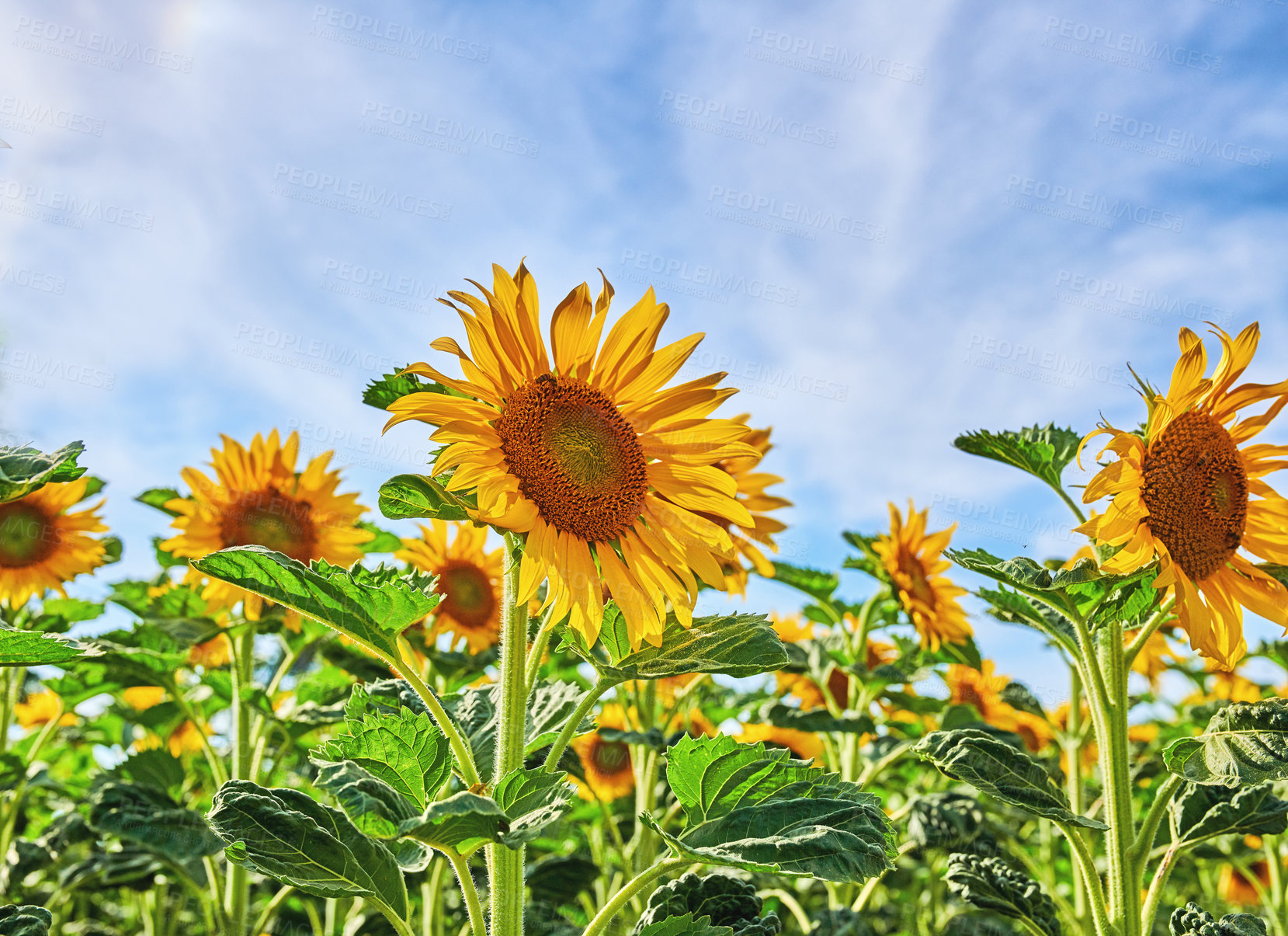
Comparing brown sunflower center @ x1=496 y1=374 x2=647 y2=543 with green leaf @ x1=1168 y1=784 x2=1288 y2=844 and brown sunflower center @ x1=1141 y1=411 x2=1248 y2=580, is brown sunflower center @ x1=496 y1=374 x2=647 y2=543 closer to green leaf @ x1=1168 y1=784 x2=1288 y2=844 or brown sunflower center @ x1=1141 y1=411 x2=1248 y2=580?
brown sunflower center @ x1=1141 y1=411 x2=1248 y2=580

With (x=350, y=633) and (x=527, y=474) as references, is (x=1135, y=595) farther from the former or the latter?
(x=350, y=633)

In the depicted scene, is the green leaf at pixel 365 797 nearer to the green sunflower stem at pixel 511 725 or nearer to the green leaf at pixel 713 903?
the green sunflower stem at pixel 511 725

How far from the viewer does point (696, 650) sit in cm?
174

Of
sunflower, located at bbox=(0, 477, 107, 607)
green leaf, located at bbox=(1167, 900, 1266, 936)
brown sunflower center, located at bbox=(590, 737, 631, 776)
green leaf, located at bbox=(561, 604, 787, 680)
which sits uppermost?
sunflower, located at bbox=(0, 477, 107, 607)

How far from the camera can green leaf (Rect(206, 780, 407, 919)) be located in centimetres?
144

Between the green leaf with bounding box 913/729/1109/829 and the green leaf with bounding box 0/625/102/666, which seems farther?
the green leaf with bounding box 913/729/1109/829

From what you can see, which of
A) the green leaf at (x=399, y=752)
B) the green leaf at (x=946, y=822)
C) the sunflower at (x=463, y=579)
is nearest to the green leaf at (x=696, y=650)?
the green leaf at (x=399, y=752)

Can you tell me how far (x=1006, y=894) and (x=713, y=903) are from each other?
2.61 feet

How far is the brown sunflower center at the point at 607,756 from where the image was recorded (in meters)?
4.47

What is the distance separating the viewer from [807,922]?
304cm

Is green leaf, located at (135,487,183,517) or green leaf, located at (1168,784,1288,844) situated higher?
green leaf, located at (135,487,183,517)

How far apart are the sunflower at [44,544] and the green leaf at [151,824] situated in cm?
101

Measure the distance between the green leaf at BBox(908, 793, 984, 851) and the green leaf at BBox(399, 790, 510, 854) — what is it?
1.87 meters

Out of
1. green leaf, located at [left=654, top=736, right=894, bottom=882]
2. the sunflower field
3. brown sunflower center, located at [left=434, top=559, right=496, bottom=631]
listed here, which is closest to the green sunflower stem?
the sunflower field
